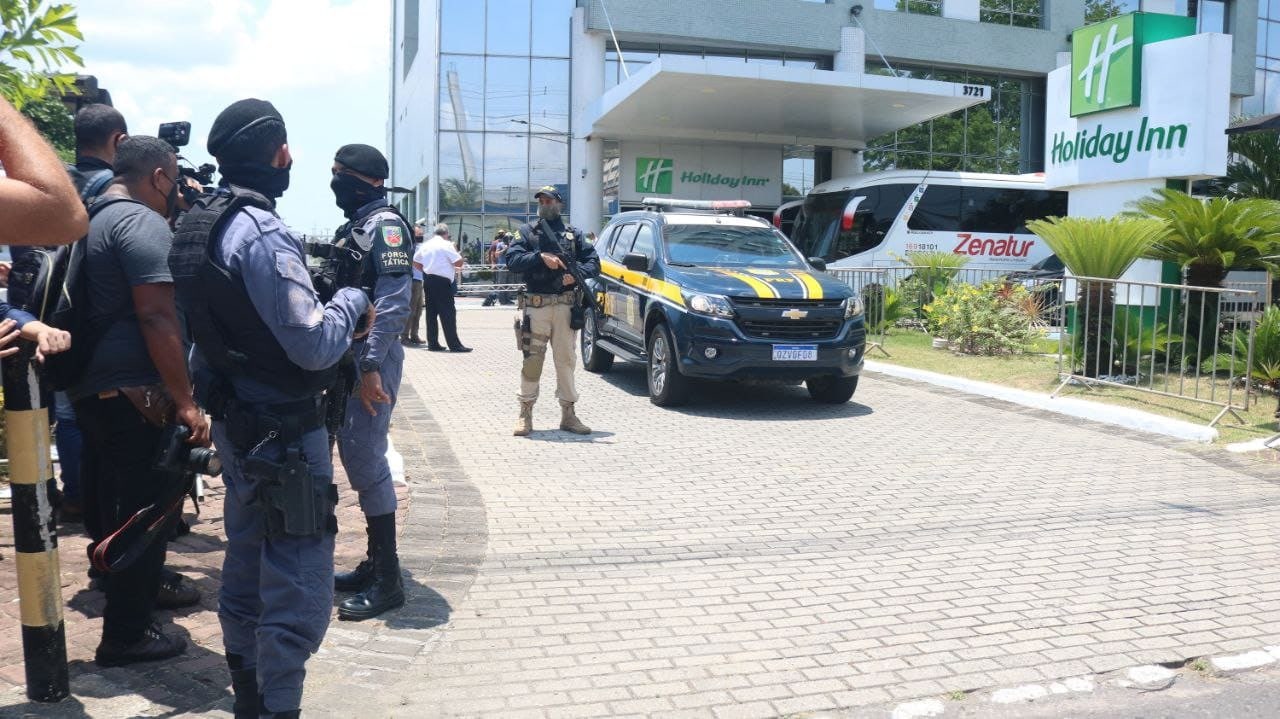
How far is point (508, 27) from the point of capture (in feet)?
108

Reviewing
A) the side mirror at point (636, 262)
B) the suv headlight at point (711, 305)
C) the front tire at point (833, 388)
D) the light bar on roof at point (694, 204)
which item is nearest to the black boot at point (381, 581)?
the suv headlight at point (711, 305)

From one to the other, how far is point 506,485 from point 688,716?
3650mm

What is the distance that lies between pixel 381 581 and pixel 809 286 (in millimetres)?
6568

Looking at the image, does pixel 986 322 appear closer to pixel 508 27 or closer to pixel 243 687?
pixel 243 687

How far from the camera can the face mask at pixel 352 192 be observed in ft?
15.9

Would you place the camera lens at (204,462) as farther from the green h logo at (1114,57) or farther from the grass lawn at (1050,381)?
the green h logo at (1114,57)

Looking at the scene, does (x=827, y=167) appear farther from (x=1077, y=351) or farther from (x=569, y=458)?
(x=569, y=458)

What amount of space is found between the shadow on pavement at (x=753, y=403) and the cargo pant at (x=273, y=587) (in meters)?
6.85

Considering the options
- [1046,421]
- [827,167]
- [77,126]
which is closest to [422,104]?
[827,167]

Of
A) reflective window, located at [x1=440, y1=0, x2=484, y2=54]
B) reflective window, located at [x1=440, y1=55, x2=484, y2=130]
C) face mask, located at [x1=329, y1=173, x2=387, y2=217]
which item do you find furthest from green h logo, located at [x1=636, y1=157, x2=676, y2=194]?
face mask, located at [x1=329, y1=173, x2=387, y2=217]

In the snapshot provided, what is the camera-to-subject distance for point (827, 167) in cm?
3353

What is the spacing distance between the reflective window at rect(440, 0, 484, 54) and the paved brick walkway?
25.8m

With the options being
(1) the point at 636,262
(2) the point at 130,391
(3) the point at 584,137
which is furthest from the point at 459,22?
(2) the point at 130,391

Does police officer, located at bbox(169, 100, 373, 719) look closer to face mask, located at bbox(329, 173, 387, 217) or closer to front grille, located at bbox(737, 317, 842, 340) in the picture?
face mask, located at bbox(329, 173, 387, 217)
